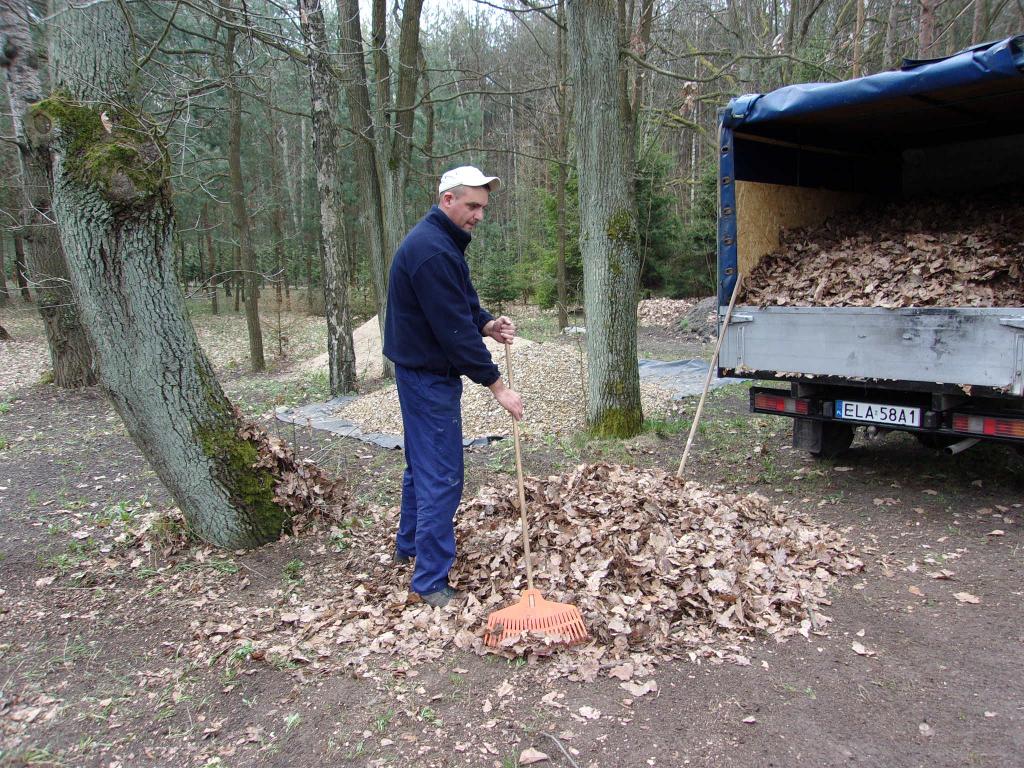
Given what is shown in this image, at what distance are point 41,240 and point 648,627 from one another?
34.6 ft

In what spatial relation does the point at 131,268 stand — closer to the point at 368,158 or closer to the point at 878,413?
the point at 878,413

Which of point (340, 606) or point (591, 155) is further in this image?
point (591, 155)

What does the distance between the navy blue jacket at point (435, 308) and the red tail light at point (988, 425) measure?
3233mm

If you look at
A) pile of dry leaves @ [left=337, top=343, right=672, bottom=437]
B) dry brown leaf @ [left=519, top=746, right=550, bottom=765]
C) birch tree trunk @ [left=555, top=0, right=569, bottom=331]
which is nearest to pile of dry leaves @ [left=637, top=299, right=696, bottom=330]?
birch tree trunk @ [left=555, top=0, right=569, bottom=331]

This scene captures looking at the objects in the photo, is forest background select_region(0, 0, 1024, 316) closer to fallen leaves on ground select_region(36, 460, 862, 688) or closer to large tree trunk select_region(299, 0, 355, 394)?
large tree trunk select_region(299, 0, 355, 394)

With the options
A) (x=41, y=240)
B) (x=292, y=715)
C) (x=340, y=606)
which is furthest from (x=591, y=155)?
(x=41, y=240)

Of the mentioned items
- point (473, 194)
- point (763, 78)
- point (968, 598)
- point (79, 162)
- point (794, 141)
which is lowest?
point (968, 598)

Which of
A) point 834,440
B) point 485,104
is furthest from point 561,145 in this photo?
point 485,104

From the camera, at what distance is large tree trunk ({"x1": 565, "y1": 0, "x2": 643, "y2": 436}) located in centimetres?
676

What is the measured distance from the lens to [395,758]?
2574 mm

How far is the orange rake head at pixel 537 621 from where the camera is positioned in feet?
10.6

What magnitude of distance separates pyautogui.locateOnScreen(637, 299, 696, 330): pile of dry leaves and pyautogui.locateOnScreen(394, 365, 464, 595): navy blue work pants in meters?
14.9

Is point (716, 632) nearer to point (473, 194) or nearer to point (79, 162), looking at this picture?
point (473, 194)

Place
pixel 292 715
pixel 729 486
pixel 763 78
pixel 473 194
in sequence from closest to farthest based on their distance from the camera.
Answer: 1. pixel 292 715
2. pixel 473 194
3. pixel 729 486
4. pixel 763 78
